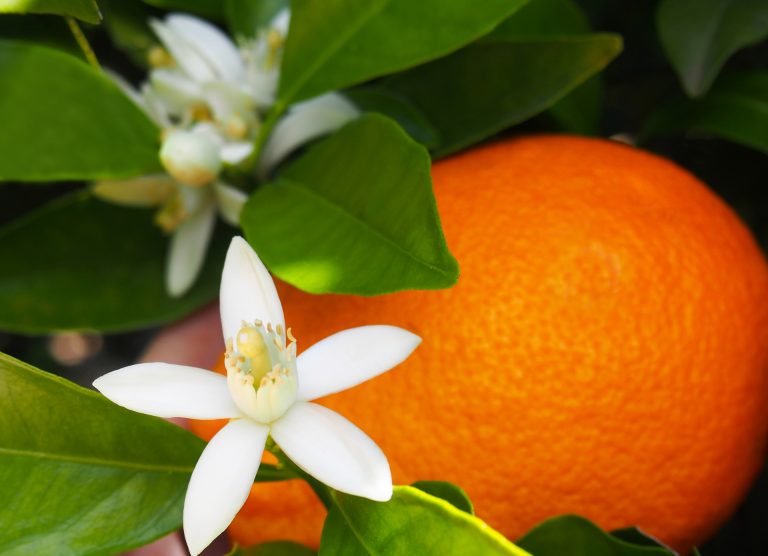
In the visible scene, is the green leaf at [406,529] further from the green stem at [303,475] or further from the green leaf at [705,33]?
the green leaf at [705,33]

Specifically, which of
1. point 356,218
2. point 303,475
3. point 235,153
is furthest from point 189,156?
point 303,475

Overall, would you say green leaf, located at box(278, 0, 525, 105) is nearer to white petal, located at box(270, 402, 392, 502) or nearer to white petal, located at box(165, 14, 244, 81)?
white petal, located at box(165, 14, 244, 81)

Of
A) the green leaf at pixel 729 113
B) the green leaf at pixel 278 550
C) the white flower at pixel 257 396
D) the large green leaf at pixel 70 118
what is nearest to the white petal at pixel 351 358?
the white flower at pixel 257 396

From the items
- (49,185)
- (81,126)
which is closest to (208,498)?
(81,126)

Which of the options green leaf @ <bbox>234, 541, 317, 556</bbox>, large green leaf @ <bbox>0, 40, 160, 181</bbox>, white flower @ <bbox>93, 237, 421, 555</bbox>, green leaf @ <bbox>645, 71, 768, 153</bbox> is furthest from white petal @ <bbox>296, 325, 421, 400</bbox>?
green leaf @ <bbox>645, 71, 768, 153</bbox>

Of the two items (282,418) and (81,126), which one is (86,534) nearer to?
(282,418)
